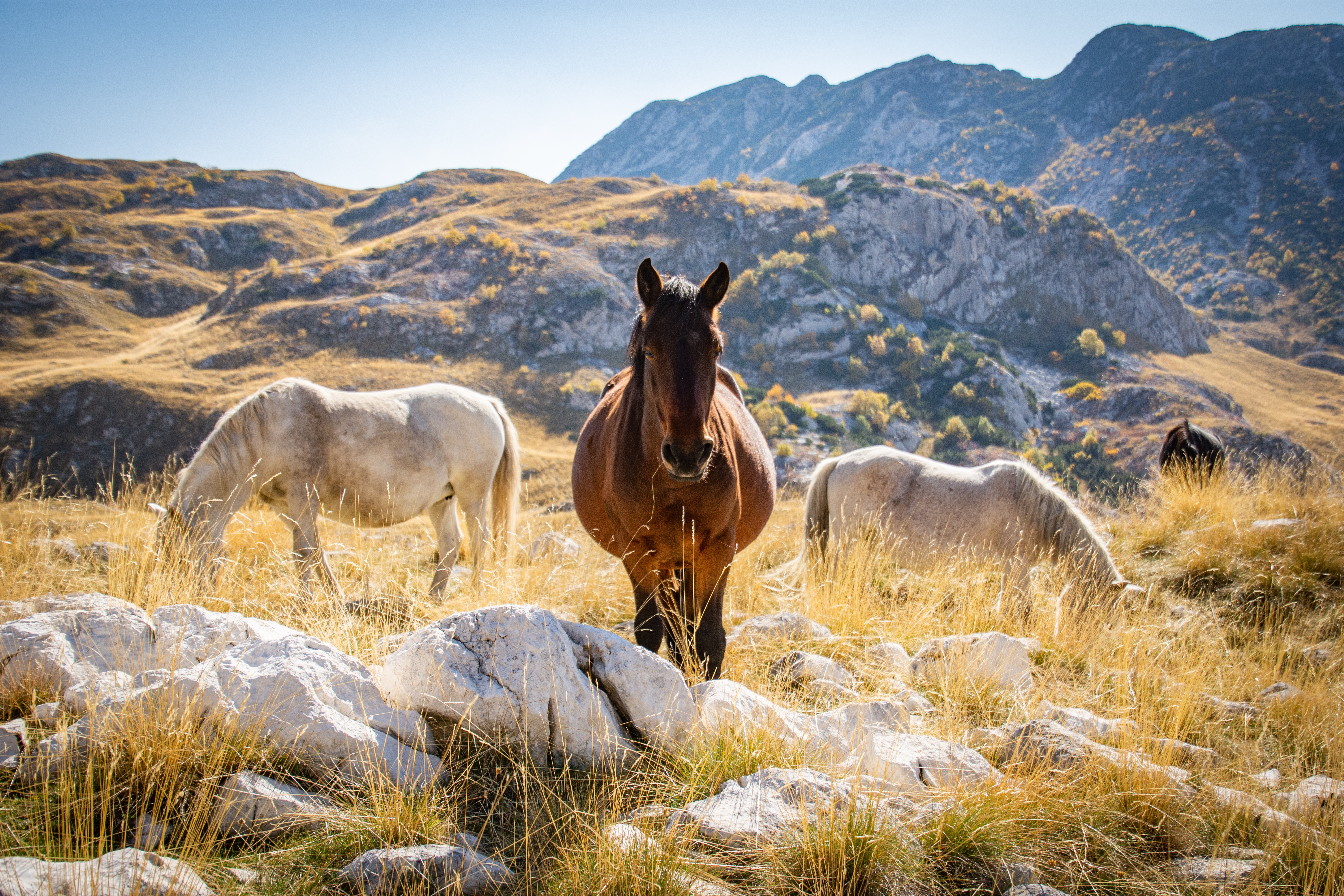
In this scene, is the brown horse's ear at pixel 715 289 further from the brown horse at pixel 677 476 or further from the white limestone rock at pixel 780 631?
the white limestone rock at pixel 780 631

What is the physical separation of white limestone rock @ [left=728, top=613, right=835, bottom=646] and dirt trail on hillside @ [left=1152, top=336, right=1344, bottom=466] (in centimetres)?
5936

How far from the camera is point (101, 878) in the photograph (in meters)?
1.49

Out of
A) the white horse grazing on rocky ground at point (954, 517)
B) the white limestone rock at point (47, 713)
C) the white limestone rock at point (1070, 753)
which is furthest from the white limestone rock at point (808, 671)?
the white limestone rock at point (47, 713)

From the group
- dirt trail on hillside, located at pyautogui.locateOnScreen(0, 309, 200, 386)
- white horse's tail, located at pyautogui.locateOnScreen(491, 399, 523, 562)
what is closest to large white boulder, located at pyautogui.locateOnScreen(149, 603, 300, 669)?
white horse's tail, located at pyautogui.locateOnScreen(491, 399, 523, 562)

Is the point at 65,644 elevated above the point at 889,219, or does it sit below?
below

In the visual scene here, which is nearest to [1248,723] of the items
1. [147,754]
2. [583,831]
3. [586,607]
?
[583,831]

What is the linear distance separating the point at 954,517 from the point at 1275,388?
86041 millimetres

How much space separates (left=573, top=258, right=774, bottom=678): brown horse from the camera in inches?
105

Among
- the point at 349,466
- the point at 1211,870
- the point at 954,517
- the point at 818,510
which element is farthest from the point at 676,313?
the point at 818,510

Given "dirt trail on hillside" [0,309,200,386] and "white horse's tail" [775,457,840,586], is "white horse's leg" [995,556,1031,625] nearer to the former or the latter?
"white horse's tail" [775,457,840,586]

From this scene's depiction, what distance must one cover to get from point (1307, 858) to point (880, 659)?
2.12 m

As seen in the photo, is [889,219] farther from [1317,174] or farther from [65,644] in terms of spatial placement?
[65,644]

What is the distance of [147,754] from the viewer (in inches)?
77.9

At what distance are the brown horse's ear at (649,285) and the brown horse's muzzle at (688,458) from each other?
2.78 feet
